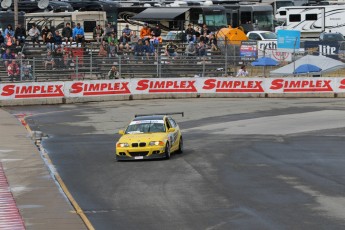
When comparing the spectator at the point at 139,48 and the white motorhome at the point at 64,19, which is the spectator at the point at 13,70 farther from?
the white motorhome at the point at 64,19

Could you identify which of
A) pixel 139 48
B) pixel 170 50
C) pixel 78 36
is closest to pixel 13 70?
pixel 78 36

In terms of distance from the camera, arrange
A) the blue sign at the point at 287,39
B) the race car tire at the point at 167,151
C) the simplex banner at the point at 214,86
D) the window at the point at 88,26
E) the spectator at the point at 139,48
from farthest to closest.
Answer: the window at the point at 88,26
the blue sign at the point at 287,39
the spectator at the point at 139,48
the simplex banner at the point at 214,86
the race car tire at the point at 167,151

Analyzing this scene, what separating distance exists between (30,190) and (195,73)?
101 ft

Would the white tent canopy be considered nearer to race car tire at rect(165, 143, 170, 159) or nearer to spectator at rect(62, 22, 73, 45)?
spectator at rect(62, 22, 73, 45)

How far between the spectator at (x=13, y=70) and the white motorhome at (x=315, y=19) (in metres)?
31.3

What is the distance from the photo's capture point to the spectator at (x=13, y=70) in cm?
5138

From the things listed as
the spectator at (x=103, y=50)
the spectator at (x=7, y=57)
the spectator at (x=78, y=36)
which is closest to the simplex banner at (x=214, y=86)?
the spectator at (x=103, y=50)

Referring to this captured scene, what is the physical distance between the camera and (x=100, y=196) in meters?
24.1

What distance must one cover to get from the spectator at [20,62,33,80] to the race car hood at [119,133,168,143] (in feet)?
70.7

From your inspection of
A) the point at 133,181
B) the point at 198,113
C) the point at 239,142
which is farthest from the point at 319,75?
the point at 133,181

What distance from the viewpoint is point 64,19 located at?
Answer: 6353 cm

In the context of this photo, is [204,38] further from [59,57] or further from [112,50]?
[59,57]

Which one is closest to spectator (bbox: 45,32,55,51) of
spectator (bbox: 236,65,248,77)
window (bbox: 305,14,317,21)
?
spectator (bbox: 236,65,248,77)

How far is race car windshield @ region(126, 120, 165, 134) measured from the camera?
31.4 m
